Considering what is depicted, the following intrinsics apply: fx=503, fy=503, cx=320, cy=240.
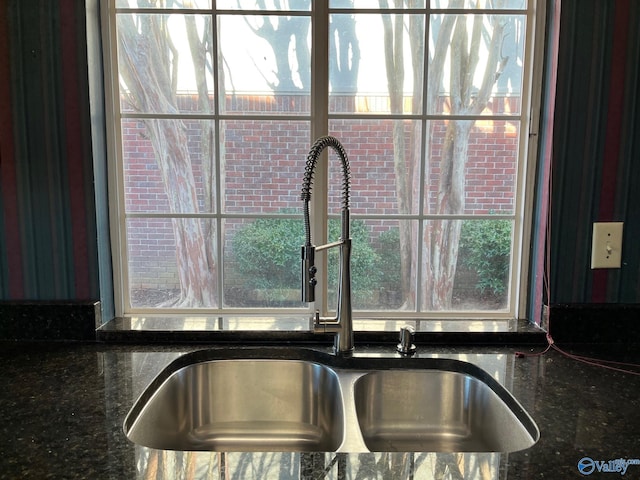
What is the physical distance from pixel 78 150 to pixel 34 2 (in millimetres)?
388

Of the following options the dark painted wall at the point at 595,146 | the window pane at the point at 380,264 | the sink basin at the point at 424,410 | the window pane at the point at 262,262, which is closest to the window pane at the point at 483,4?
the dark painted wall at the point at 595,146

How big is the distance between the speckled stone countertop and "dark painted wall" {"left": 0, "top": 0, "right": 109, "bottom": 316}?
21cm

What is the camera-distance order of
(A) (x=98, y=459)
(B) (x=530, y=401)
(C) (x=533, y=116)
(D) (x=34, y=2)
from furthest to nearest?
1. (C) (x=533, y=116)
2. (D) (x=34, y=2)
3. (B) (x=530, y=401)
4. (A) (x=98, y=459)

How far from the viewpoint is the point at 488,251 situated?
1512 millimetres

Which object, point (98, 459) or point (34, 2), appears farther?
point (34, 2)

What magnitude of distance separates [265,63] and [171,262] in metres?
0.65

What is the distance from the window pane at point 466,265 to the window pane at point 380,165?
0.13 m

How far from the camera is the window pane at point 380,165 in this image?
1458mm

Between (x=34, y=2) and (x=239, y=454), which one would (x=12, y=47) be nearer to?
(x=34, y=2)

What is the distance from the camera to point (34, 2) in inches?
51.5

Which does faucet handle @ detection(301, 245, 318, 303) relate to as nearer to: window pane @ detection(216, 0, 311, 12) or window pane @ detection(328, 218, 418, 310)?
window pane @ detection(328, 218, 418, 310)

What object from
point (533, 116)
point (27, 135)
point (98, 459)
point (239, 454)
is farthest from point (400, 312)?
point (27, 135)

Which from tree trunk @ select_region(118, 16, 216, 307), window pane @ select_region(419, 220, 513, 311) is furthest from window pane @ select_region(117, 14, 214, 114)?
window pane @ select_region(419, 220, 513, 311)

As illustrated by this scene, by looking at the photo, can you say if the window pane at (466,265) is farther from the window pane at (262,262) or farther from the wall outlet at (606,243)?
the window pane at (262,262)
